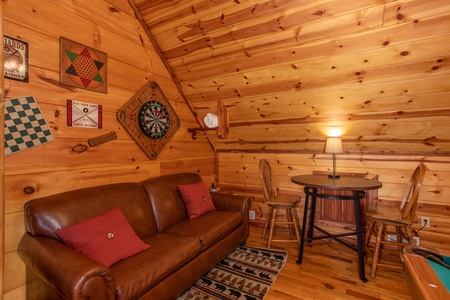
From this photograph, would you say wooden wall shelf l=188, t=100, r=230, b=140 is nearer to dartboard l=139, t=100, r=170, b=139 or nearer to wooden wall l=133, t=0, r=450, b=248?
wooden wall l=133, t=0, r=450, b=248

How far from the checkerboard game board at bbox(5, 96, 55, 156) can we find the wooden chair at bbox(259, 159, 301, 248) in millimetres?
2045

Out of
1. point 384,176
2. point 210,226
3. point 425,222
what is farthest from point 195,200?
point 425,222

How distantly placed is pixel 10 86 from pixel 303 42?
223cm

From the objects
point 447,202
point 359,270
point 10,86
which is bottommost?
point 359,270

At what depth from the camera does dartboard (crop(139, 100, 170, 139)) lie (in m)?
2.52

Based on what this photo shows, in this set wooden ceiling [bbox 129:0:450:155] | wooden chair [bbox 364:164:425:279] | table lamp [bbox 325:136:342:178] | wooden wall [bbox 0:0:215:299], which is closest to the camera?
wooden wall [bbox 0:0:215:299]

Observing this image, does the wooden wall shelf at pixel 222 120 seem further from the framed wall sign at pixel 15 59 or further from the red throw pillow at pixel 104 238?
the framed wall sign at pixel 15 59

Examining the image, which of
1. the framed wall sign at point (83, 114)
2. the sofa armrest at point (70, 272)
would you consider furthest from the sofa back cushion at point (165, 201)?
the sofa armrest at point (70, 272)

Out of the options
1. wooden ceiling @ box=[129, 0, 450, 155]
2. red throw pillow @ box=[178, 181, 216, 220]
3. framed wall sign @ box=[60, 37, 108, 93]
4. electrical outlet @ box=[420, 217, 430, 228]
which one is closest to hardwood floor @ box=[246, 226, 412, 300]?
electrical outlet @ box=[420, 217, 430, 228]

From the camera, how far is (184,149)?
10.3ft

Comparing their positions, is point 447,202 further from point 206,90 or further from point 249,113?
point 206,90

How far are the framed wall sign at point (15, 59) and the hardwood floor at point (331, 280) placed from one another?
2391 mm

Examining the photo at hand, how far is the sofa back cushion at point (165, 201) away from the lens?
89.7 inches

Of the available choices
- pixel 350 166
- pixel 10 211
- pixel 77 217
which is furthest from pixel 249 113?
pixel 10 211
